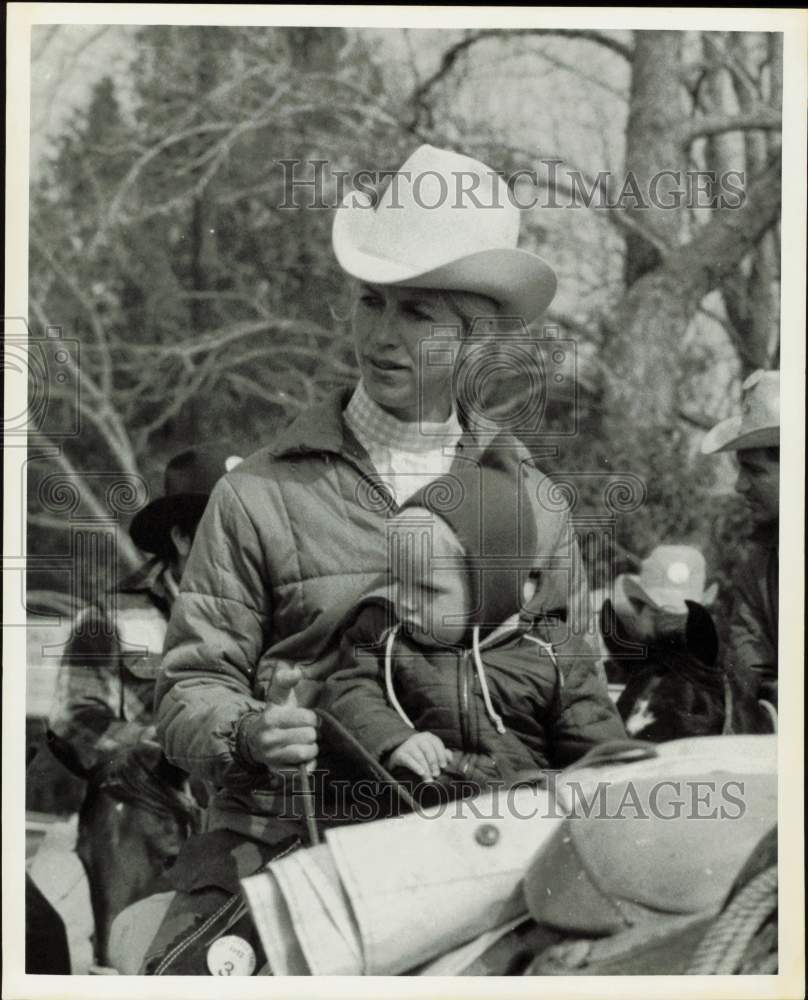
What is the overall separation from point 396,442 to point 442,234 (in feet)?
1.73

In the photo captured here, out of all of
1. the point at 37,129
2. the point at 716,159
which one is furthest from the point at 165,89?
the point at 716,159

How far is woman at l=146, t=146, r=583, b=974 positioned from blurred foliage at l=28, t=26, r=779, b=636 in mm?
81

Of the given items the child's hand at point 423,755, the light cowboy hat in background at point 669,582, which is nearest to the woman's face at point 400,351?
the light cowboy hat in background at point 669,582

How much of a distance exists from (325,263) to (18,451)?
0.90 metres

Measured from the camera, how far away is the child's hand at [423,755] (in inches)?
132

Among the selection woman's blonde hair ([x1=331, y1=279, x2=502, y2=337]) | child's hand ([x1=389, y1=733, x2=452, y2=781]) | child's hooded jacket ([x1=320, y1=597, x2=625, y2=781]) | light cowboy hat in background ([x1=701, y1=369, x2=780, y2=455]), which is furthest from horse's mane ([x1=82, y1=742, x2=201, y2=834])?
light cowboy hat in background ([x1=701, y1=369, x2=780, y2=455])

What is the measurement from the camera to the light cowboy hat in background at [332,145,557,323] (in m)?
3.43

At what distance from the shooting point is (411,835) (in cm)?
339

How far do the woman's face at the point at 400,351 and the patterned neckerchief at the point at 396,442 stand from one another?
0.02 metres

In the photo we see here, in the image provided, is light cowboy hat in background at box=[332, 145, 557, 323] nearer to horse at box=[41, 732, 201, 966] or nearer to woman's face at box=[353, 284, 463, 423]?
woman's face at box=[353, 284, 463, 423]

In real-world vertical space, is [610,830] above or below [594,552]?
below

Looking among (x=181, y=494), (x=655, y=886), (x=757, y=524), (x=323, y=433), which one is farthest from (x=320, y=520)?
(x=655, y=886)
